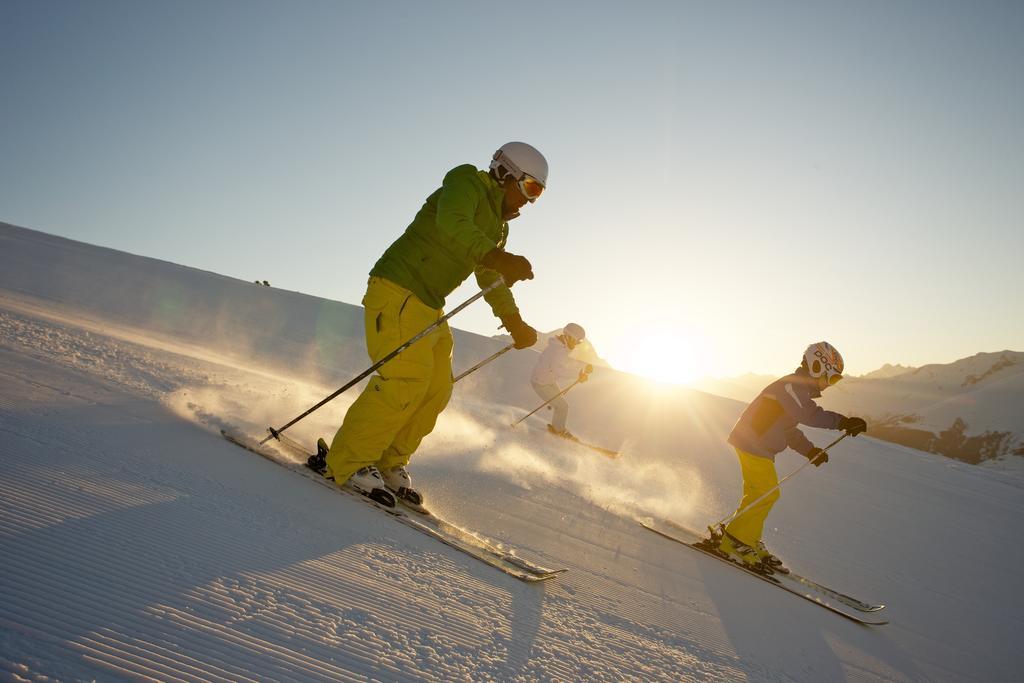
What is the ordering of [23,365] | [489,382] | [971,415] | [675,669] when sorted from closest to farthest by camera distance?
[675,669] → [23,365] → [489,382] → [971,415]

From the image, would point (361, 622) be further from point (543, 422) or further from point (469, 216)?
point (543, 422)

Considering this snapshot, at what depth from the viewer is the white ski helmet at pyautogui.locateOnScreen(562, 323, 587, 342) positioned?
515 inches

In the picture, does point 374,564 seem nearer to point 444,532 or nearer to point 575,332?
point 444,532

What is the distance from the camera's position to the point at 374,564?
2646 millimetres

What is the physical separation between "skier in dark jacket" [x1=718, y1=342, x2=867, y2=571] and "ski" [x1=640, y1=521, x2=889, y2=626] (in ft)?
1.28

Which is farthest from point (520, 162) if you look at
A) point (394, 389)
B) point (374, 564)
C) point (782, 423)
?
point (782, 423)

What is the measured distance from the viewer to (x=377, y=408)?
12.9 feet

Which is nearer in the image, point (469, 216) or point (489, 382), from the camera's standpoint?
point (469, 216)

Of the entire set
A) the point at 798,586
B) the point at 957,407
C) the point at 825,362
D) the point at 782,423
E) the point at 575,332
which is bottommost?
the point at 798,586

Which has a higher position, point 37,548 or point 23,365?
point 23,365

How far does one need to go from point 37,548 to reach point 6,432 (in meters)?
1.43

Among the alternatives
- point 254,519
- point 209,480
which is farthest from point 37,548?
point 209,480

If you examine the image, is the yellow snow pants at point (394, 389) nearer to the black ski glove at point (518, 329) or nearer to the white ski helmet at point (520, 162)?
the black ski glove at point (518, 329)

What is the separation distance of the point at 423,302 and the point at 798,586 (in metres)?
4.13
